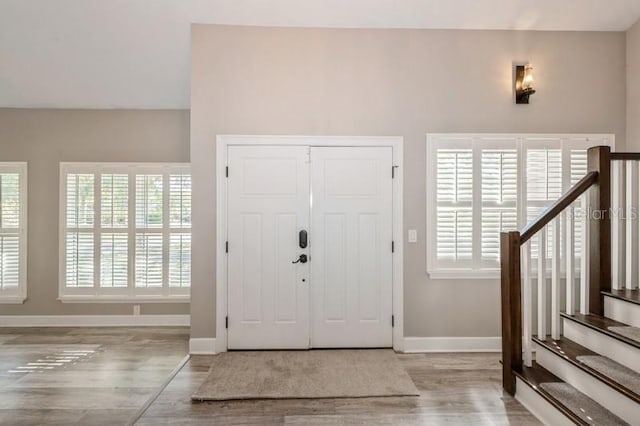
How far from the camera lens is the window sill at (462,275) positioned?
12.1ft

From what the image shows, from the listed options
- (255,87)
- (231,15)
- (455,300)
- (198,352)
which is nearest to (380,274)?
(455,300)

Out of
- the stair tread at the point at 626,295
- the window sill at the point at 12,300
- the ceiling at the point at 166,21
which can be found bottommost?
the window sill at the point at 12,300

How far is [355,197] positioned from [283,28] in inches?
71.3

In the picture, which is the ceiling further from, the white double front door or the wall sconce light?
the white double front door

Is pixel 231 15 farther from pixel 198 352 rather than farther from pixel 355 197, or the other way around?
pixel 198 352

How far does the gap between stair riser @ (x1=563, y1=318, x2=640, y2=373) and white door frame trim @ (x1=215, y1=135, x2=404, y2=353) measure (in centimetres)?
142

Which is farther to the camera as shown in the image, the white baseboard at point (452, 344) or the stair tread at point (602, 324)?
the white baseboard at point (452, 344)

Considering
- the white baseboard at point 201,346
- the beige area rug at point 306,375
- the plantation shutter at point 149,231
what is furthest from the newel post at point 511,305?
the plantation shutter at point 149,231

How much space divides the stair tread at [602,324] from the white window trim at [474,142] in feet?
3.50

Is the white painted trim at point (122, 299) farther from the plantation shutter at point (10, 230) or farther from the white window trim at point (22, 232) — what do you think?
the plantation shutter at point (10, 230)

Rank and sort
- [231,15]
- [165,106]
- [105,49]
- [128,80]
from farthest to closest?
[165,106] → [128,80] → [105,49] → [231,15]

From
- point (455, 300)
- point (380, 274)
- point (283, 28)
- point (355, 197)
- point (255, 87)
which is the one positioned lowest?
point (455, 300)

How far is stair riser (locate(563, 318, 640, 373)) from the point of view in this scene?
2.17m

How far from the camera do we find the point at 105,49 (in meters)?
3.81
